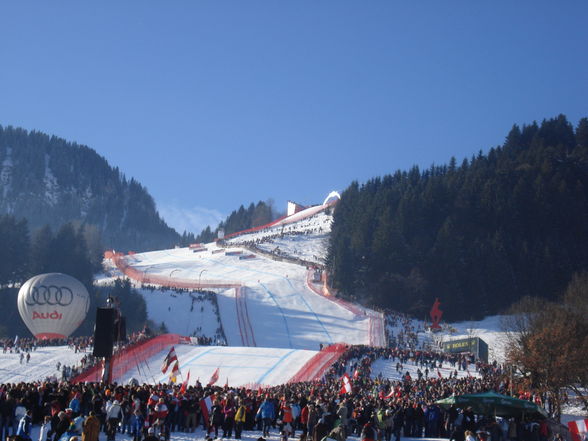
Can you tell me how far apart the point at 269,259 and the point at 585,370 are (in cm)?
5627

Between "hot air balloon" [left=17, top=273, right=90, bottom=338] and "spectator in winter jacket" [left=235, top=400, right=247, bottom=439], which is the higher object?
"hot air balloon" [left=17, top=273, right=90, bottom=338]

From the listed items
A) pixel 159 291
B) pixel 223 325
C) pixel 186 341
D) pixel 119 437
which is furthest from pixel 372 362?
pixel 159 291

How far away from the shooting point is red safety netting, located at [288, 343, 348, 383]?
3518cm

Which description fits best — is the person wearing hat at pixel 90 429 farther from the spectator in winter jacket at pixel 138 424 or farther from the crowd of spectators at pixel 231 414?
the spectator in winter jacket at pixel 138 424

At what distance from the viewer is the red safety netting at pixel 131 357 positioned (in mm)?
32375

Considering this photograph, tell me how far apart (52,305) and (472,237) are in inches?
1778

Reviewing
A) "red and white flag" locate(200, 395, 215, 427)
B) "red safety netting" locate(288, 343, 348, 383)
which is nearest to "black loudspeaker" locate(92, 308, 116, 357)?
"red and white flag" locate(200, 395, 215, 427)

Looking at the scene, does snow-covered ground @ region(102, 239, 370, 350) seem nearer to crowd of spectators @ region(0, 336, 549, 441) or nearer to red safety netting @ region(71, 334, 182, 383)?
red safety netting @ region(71, 334, 182, 383)

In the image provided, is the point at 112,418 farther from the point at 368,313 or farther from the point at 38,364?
the point at 368,313

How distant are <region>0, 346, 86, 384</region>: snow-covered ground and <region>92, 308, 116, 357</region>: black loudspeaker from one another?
19.0 m

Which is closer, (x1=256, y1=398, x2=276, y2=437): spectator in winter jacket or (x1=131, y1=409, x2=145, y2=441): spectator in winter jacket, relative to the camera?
(x1=131, y1=409, x2=145, y2=441): spectator in winter jacket

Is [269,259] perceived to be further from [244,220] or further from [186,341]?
[244,220]

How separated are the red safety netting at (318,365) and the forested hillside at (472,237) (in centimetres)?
2975

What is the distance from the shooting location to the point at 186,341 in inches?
1767
